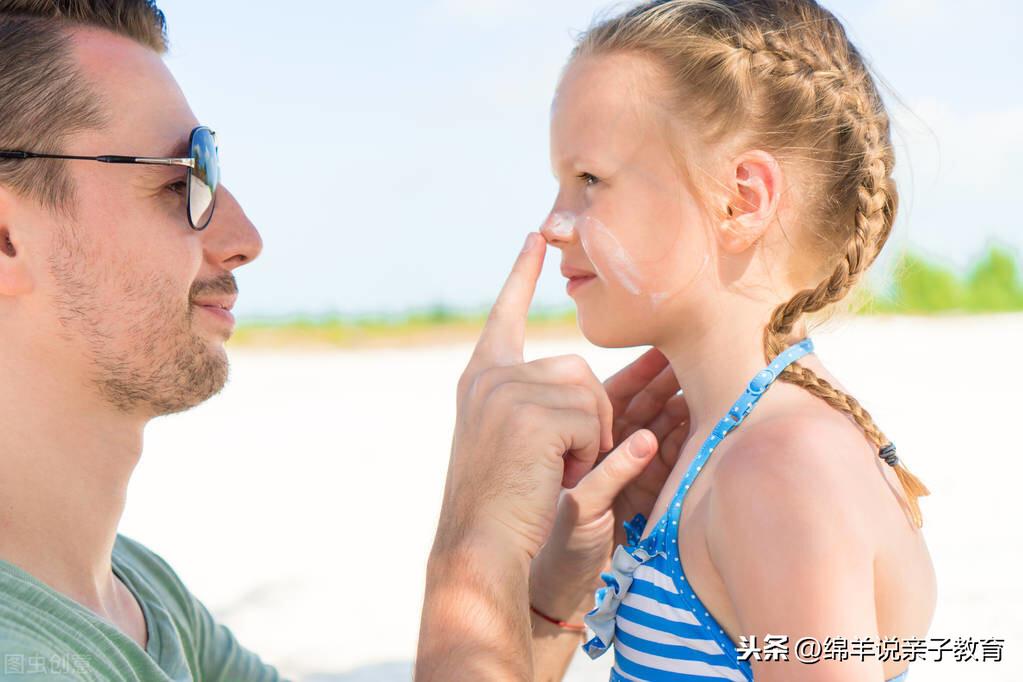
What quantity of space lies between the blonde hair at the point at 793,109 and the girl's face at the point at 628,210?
9cm

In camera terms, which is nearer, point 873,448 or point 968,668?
point 873,448

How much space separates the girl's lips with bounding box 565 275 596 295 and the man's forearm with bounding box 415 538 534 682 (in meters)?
0.66

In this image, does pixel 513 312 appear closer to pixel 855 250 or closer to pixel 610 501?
pixel 610 501

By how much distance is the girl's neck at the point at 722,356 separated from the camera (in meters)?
2.29

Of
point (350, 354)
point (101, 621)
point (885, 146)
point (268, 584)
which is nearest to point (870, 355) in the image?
point (350, 354)

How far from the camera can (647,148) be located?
89.5 inches

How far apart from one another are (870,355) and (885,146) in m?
12.3

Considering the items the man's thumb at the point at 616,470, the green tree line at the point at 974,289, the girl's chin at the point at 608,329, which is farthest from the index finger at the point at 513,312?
the green tree line at the point at 974,289

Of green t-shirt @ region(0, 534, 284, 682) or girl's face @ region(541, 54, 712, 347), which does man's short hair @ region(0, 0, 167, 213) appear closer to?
green t-shirt @ region(0, 534, 284, 682)

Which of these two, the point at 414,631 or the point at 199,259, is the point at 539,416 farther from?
the point at 414,631

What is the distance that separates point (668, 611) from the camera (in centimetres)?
211

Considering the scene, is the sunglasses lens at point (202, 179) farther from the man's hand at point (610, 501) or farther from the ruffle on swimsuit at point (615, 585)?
the ruffle on swimsuit at point (615, 585)

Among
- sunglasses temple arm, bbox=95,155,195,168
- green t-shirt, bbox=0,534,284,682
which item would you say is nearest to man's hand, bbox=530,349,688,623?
green t-shirt, bbox=0,534,284,682

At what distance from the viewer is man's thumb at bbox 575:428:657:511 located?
7.48 ft
